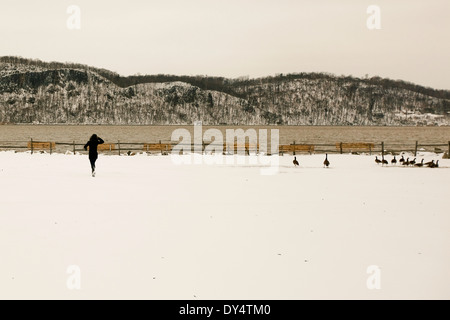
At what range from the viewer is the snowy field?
7145 mm

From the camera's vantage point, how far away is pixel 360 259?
8492mm

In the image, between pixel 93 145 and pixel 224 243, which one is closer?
pixel 224 243

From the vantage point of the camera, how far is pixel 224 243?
9586mm

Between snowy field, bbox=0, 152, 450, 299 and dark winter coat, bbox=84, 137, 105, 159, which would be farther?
dark winter coat, bbox=84, 137, 105, 159

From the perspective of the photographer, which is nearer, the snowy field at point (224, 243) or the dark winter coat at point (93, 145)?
the snowy field at point (224, 243)

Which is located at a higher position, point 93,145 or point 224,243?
point 93,145

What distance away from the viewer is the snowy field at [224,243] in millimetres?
7145

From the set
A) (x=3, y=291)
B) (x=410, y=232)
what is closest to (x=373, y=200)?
(x=410, y=232)

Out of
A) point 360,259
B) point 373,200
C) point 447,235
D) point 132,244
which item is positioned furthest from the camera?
point 373,200

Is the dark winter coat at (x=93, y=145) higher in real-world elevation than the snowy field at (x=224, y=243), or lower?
higher

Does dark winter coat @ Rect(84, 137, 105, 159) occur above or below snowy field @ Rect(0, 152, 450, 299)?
above

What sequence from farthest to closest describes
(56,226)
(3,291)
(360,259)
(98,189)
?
(98,189)
(56,226)
(360,259)
(3,291)
